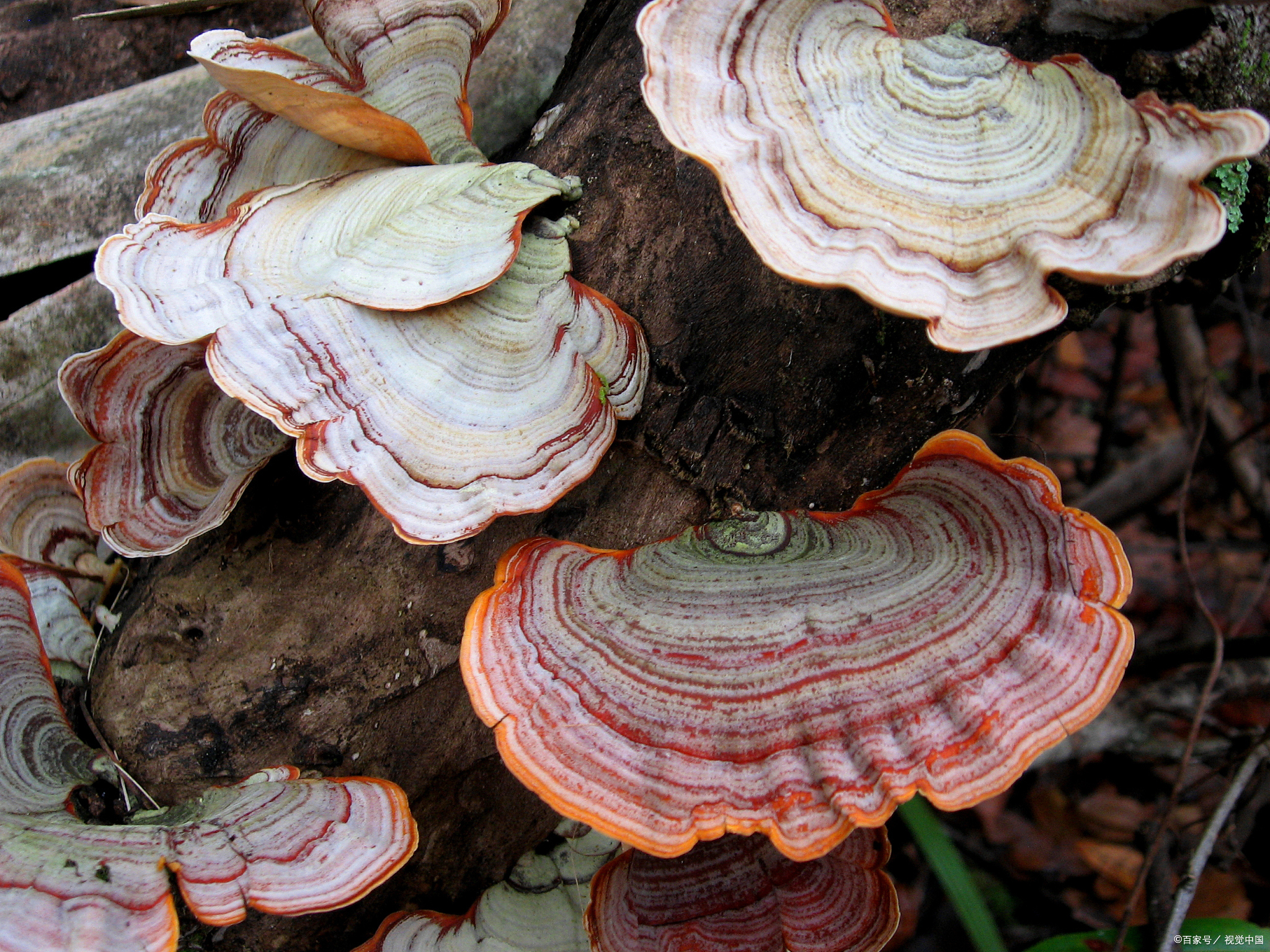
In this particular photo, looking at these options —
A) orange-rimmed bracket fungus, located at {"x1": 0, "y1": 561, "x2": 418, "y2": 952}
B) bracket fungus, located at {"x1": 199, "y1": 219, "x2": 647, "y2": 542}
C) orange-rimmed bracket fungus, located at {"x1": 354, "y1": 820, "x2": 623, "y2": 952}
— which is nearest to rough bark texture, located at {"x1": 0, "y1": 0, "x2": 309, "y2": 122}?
bracket fungus, located at {"x1": 199, "y1": 219, "x2": 647, "y2": 542}

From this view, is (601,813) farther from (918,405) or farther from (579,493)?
(918,405)

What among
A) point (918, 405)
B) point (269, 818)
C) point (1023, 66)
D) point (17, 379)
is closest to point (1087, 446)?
point (918, 405)

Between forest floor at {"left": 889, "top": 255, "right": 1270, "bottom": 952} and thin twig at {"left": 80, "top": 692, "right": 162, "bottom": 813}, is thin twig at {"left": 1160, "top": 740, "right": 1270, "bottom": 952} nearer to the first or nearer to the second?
forest floor at {"left": 889, "top": 255, "right": 1270, "bottom": 952}

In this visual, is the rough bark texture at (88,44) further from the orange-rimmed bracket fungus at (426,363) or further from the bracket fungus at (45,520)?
the orange-rimmed bracket fungus at (426,363)

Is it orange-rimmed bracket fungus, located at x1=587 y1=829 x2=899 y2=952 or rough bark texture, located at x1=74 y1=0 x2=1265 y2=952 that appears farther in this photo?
rough bark texture, located at x1=74 y1=0 x2=1265 y2=952

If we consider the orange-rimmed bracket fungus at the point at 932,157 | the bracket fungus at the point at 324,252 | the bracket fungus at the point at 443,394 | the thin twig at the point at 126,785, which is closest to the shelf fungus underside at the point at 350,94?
the bracket fungus at the point at 324,252

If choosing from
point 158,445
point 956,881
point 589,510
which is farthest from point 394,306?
point 956,881
